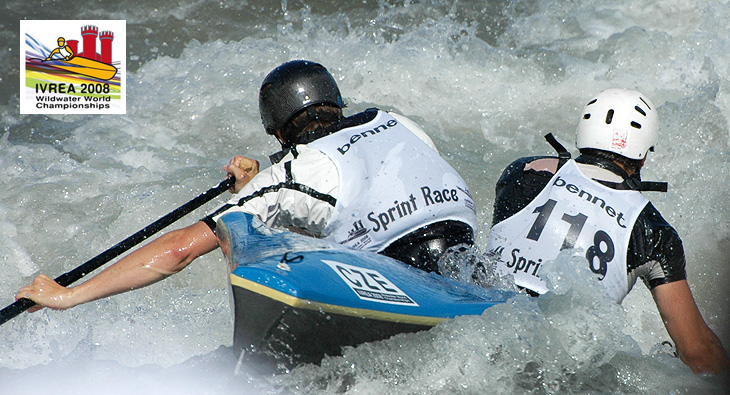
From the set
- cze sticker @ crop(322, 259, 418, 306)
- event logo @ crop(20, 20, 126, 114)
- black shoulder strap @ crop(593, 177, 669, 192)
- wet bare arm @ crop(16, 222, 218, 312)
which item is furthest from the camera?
event logo @ crop(20, 20, 126, 114)

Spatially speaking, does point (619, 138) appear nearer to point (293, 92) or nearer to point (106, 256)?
point (293, 92)

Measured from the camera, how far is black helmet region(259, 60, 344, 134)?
3.71m

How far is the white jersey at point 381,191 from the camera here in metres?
3.30

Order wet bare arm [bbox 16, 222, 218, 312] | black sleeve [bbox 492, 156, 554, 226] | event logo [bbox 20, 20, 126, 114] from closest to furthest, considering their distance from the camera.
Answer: wet bare arm [bbox 16, 222, 218, 312]
black sleeve [bbox 492, 156, 554, 226]
event logo [bbox 20, 20, 126, 114]

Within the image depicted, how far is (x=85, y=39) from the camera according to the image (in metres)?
7.95

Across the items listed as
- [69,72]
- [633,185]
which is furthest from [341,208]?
[69,72]

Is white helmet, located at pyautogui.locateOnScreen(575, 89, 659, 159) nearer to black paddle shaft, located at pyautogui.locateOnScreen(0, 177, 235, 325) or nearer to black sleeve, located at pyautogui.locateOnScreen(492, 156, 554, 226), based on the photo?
black sleeve, located at pyautogui.locateOnScreen(492, 156, 554, 226)

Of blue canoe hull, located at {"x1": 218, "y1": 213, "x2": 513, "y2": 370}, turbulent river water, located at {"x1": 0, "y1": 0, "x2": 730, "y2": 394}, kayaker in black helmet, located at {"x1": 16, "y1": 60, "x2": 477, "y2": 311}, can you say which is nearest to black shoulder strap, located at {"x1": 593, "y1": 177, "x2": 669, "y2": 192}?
turbulent river water, located at {"x1": 0, "y1": 0, "x2": 730, "y2": 394}

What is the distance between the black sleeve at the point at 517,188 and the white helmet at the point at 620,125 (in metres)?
0.32

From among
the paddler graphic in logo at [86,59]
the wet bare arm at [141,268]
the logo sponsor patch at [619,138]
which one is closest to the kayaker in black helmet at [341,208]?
the wet bare arm at [141,268]

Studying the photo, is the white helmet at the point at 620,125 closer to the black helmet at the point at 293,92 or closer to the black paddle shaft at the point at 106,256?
the black helmet at the point at 293,92

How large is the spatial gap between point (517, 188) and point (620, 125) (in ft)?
1.96

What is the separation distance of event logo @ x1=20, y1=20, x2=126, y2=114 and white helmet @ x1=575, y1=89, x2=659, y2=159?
4951mm

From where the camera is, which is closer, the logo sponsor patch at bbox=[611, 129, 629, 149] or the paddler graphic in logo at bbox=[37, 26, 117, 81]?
the logo sponsor patch at bbox=[611, 129, 629, 149]
